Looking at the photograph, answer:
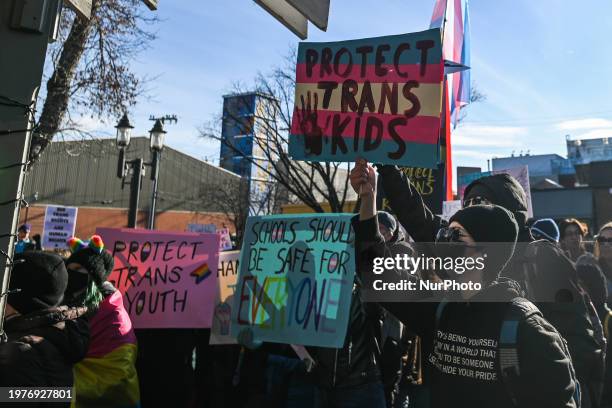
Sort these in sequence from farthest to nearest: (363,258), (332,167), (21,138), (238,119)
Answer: (332,167)
(238,119)
(363,258)
(21,138)

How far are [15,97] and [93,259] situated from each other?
1854 mm

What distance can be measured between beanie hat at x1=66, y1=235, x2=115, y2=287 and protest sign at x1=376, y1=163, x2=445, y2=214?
133 inches

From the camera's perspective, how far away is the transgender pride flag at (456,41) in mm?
6219

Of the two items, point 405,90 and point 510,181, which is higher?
point 405,90

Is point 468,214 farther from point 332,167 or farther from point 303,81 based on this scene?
point 332,167

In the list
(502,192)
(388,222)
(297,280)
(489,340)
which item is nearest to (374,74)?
(388,222)

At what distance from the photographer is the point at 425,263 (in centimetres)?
307

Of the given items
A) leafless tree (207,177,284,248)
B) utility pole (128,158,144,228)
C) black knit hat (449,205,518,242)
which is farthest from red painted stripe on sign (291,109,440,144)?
leafless tree (207,177,284,248)

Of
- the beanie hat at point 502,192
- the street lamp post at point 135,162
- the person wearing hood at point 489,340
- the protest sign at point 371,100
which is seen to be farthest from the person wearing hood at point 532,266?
the street lamp post at point 135,162

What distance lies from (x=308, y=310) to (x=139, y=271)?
5.25 feet

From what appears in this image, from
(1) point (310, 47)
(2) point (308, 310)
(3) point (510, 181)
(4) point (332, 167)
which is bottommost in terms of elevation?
(2) point (308, 310)

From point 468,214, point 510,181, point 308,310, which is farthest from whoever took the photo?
point 510,181

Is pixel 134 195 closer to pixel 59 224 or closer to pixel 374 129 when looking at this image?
pixel 59 224

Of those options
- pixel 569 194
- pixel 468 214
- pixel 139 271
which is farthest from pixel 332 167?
pixel 569 194
